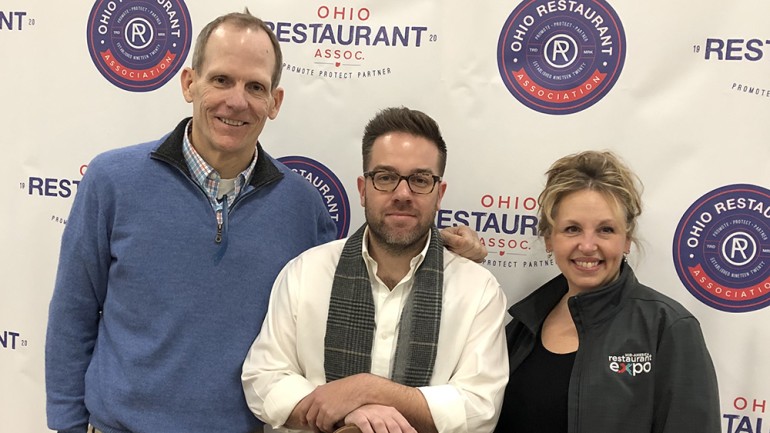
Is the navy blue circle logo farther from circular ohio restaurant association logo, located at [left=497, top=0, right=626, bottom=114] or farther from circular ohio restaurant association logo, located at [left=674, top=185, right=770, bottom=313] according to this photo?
circular ohio restaurant association logo, located at [left=674, top=185, right=770, bottom=313]

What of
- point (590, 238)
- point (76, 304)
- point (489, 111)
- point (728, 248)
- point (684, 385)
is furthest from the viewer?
point (489, 111)

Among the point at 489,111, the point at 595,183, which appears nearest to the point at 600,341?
the point at 595,183

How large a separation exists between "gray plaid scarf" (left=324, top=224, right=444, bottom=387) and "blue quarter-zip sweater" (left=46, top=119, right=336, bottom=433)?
22 centimetres

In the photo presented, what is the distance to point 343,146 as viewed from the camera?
2.07 m

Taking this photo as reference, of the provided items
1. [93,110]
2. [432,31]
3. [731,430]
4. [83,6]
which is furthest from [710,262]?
[83,6]

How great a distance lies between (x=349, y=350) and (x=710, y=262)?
115 centimetres

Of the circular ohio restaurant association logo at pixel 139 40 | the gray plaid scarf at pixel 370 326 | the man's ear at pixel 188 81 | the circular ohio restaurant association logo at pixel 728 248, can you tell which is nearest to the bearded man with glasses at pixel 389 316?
the gray plaid scarf at pixel 370 326

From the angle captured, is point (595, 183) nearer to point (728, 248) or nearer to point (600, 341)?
point (600, 341)

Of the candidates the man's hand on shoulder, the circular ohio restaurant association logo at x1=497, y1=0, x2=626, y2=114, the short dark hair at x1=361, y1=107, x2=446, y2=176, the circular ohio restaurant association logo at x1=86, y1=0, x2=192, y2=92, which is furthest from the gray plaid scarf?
the circular ohio restaurant association logo at x1=86, y1=0, x2=192, y2=92

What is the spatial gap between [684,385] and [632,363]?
0.12 meters

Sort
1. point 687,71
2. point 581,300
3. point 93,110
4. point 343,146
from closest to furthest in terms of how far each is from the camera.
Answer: point 581,300
point 687,71
point 343,146
point 93,110

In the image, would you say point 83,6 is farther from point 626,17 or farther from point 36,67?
point 626,17

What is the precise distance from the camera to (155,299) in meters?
1.57

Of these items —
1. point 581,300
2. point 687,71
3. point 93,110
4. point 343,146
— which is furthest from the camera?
point 93,110
